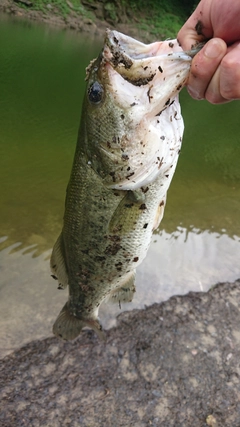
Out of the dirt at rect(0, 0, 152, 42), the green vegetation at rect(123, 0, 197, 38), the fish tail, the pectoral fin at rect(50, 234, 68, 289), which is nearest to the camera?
the pectoral fin at rect(50, 234, 68, 289)

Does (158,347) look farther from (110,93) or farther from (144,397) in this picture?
(110,93)

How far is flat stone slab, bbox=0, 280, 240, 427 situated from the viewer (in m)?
2.85

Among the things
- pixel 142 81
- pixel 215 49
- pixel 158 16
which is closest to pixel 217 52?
pixel 215 49

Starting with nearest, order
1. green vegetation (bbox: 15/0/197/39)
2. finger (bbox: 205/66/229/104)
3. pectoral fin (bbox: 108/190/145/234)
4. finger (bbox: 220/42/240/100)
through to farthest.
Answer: finger (bbox: 220/42/240/100) < finger (bbox: 205/66/229/104) < pectoral fin (bbox: 108/190/145/234) < green vegetation (bbox: 15/0/197/39)

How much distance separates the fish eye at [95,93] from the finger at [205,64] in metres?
0.46

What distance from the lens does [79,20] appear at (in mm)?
26297

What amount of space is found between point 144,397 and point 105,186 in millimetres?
2004

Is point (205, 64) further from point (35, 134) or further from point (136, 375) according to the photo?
point (35, 134)

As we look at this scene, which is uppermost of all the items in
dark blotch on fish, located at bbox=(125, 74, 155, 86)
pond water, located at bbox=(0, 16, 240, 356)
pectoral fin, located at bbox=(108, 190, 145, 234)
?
dark blotch on fish, located at bbox=(125, 74, 155, 86)

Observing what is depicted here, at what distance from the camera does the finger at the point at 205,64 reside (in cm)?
158

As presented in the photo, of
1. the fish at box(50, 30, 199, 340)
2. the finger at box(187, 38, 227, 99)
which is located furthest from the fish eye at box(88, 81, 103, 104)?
the finger at box(187, 38, 227, 99)

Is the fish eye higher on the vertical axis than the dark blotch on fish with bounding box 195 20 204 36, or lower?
lower

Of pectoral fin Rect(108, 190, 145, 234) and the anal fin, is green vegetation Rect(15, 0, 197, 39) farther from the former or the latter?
pectoral fin Rect(108, 190, 145, 234)

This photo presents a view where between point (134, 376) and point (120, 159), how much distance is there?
2.15m
